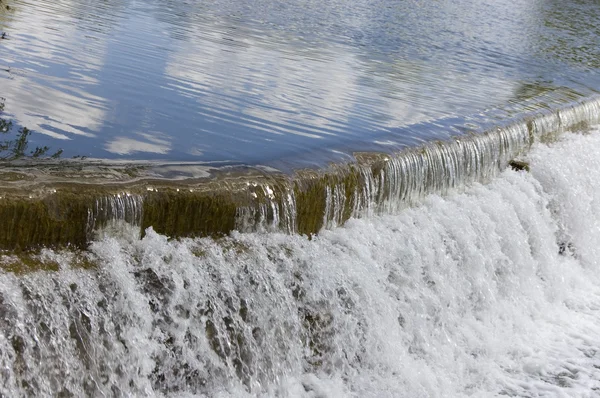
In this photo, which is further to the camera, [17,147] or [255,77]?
[255,77]

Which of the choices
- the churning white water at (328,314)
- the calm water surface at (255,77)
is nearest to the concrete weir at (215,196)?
the churning white water at (328,314)

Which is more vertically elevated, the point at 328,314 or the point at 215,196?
the point at 215,196

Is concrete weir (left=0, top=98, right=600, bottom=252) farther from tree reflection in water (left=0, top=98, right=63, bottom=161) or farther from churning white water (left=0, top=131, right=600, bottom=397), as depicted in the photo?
tree reflection in water (left=0, top=98, right=63, bottom=161)

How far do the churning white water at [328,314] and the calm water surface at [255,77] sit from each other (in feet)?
3.54

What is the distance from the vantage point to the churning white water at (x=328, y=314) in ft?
16.2

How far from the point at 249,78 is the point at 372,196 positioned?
126 inches

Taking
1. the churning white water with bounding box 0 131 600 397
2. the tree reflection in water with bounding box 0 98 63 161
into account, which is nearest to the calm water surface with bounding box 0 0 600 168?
the tree reflection in water with bounding box 0 98 63 161

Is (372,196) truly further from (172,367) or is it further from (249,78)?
(249,78)

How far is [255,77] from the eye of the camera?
10.1 m

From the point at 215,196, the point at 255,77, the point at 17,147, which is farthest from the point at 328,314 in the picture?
the point at 255,77

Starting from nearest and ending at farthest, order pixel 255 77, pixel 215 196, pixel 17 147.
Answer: pixel 215 196 → pixel 17 147 → pixel 255 77

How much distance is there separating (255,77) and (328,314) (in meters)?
4.51

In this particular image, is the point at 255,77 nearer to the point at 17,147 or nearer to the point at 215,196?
the point at 17,147

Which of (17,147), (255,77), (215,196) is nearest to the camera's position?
(215,196)
